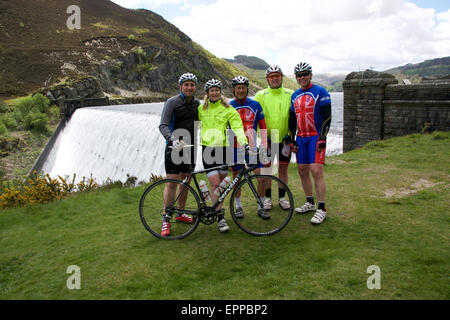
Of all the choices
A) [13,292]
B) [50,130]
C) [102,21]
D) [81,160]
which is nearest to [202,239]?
[13,292]

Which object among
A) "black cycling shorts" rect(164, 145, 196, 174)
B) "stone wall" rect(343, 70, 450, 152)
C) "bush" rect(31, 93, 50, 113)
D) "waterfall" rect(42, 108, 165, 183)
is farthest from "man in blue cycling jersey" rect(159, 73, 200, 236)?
"bush" rect(31, 93, 50, 113)

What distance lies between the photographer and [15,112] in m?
34.5

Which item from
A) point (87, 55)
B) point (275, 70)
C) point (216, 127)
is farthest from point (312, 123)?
point (87, 55)

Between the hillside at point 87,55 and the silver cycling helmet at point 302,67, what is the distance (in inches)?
1888

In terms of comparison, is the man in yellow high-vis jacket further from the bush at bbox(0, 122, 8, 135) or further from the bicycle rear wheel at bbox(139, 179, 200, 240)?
the bush at bbox(0, 122, 8, 135)

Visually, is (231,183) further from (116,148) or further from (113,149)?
(113,149)

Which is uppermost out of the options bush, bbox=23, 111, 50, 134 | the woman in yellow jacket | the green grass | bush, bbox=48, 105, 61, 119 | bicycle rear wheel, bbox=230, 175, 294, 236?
bush, bbox=48, 105, 61, 119

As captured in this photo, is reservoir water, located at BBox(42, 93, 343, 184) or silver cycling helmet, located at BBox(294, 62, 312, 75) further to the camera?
reservoir water, located at BBox(42, 93, 343, 184)

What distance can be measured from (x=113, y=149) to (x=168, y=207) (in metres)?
14.1

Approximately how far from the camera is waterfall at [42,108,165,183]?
14.2 m

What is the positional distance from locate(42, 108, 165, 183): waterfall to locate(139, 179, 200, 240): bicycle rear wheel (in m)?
8.01

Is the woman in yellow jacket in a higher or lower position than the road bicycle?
higher

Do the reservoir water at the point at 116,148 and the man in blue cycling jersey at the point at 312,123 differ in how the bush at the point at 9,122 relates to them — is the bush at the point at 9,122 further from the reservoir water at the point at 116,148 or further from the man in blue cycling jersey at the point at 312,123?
the man in blue cycling jersey at the point at 312,123

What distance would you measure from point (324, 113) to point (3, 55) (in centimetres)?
6374
